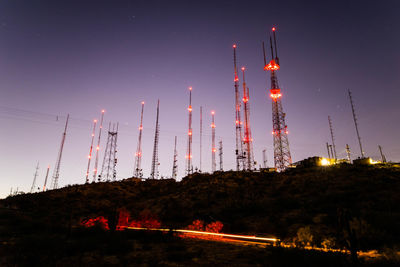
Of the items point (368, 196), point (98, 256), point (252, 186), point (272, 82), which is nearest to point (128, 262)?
point (98, 256)

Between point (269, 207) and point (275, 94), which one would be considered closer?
point (269, 207)

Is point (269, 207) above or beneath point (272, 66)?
beneath

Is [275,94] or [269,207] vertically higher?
[275,94]

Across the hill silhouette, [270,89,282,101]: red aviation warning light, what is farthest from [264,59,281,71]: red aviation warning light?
the hill silhouette

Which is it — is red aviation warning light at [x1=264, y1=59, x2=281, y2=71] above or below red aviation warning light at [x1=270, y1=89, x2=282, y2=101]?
above

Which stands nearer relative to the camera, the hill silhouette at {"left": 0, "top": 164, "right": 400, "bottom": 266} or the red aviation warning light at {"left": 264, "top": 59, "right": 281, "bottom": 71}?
the hill silhouette at {"left": 0, "top": 164, "right": 400, "bottom": 266}

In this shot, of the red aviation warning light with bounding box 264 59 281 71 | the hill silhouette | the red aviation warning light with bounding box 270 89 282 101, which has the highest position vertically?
the red aviation warning light with bounding box 264 59 281 71

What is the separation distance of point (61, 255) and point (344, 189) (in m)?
28.3

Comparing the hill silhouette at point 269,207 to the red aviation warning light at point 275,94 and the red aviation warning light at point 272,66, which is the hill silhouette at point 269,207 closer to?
the red aviation warning light at point 275,94

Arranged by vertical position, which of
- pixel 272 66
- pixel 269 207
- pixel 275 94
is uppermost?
pixel 272 66

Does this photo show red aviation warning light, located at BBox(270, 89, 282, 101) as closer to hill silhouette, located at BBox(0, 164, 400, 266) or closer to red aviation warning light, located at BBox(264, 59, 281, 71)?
red aviation warning light, located at BBox(264, 59, 281, 71)

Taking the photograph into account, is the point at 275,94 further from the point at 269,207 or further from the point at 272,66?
the point at 269,207

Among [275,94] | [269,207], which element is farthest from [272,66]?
[269,207]

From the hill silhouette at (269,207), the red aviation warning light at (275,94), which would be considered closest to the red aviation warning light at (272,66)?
the red aviation warning light at (275,94)
